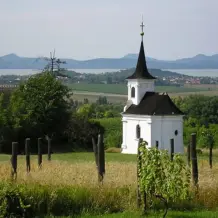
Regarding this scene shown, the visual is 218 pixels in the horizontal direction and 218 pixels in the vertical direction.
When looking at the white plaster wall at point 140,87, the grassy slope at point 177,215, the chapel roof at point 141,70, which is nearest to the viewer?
the grassy slope at point 177,215

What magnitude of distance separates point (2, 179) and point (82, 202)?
7.28 feet

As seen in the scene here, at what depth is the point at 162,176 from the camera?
1466cm

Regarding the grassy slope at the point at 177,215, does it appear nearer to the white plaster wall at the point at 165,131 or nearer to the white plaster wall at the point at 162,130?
the white plaster wall at the point at 162,130

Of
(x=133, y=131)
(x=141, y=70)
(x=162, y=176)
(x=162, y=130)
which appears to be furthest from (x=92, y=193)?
(x=141, y=70)

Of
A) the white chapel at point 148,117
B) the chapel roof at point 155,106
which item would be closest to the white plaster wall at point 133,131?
the white chapel at point 148,117

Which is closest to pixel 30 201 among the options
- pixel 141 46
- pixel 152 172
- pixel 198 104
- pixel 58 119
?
pixel 152 172

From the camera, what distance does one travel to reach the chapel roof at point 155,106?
61.1 meters

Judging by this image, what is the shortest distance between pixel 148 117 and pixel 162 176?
4660cm

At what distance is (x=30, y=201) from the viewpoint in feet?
49.8

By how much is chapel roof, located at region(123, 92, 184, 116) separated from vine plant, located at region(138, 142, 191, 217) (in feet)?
151

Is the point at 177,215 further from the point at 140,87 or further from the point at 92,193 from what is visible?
the point at 140,87

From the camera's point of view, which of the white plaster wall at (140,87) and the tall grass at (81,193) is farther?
the white plaster wall at (140,87)

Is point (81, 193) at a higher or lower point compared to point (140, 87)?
lower

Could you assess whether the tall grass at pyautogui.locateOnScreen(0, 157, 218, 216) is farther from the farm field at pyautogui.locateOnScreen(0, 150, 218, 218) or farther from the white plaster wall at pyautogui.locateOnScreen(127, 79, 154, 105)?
the white plaster wall at pyautogui.locateOnScreen(127, 79, 154, 105)
